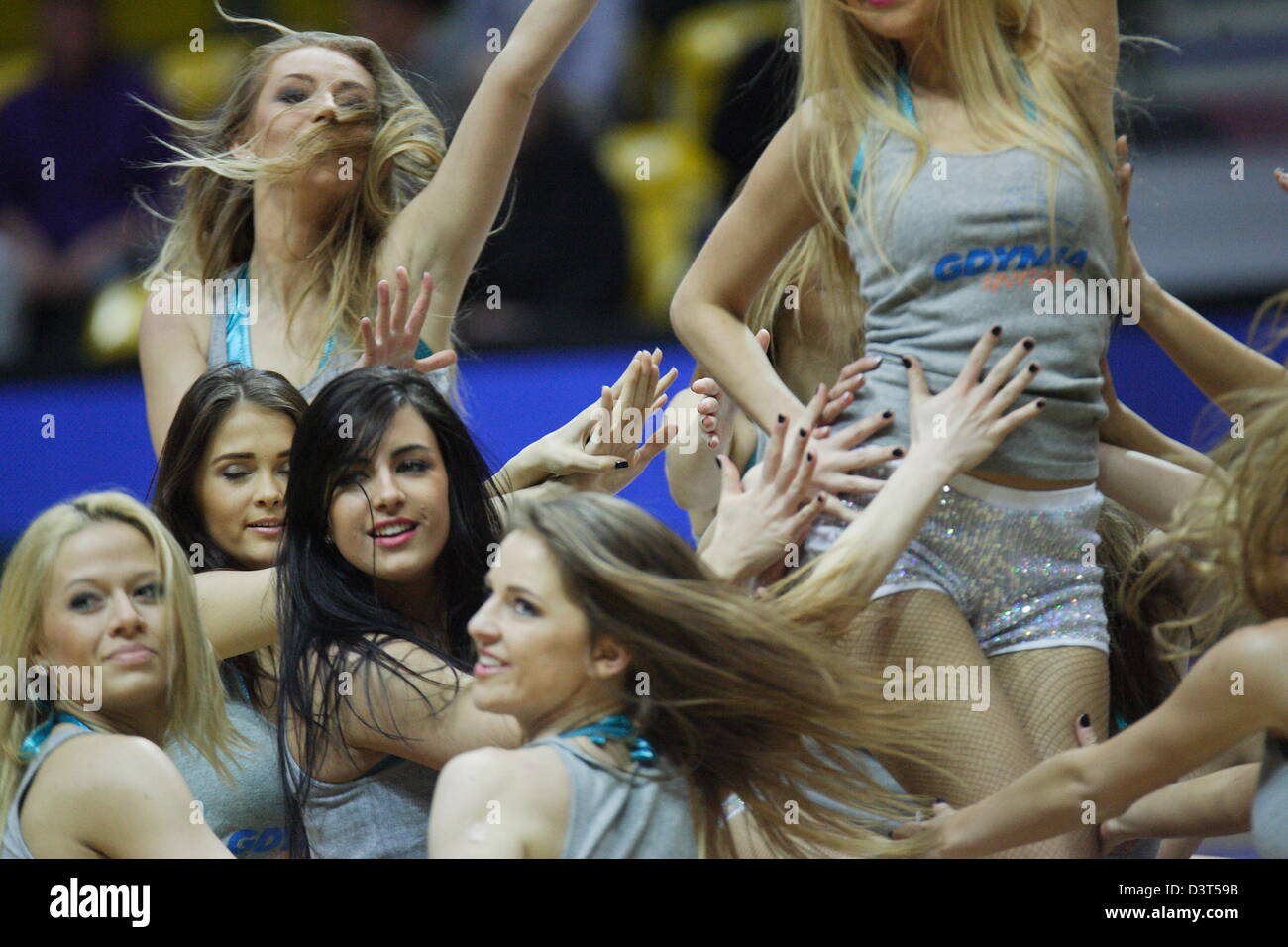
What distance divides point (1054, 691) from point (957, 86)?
2.35 feet

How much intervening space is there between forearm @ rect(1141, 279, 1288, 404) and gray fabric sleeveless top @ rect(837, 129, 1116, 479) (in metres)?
0.42

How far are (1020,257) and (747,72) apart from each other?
263cm

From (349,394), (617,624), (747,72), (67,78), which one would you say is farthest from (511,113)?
(67,78)

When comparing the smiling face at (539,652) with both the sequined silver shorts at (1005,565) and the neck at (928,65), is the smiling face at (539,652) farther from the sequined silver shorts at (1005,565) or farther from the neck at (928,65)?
the neck at (928,65)

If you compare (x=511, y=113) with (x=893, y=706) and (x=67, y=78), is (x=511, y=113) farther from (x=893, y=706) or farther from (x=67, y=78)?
(x=67, y=78)

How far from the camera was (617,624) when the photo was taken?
6.53 feet

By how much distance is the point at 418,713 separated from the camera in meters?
2.26

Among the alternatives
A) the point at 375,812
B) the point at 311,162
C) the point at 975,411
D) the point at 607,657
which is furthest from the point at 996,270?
the point at 311,162

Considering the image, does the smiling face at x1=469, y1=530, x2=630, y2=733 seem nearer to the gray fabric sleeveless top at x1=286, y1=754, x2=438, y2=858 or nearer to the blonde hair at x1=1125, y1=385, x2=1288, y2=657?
the gray fabric sleeveless top at x1=286, y1=754, x2=438, y2=858

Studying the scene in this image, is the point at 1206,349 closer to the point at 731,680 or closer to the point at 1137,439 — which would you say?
the point at 1137,439

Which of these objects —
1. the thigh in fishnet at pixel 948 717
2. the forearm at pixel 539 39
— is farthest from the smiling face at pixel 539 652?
the forearm at pixel 539 39

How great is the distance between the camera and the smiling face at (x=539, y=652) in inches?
78.0

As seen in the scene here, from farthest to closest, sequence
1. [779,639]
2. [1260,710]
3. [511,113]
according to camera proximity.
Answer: [511,113]
[779,639]
[1260,710]

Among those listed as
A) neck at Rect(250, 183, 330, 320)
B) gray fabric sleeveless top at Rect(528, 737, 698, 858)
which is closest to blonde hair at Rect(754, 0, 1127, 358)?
gray fabric sleeveless top at Rect(528, 737, 698, 858)
